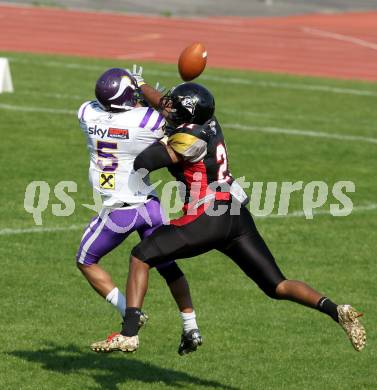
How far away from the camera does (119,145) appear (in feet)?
29.9

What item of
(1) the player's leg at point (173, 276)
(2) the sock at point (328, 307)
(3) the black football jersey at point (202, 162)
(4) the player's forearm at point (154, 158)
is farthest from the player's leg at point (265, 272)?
(4) the player's forearm at point (154, 158)

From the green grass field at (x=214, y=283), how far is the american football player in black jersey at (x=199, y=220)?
2.85 feet

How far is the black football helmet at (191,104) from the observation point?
8656 millimetres

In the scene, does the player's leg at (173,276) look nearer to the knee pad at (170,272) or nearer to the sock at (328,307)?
the knee pad at (170,272)

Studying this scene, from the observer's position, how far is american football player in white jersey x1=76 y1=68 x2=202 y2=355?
904 centimetres

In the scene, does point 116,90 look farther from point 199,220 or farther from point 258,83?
point 258,83

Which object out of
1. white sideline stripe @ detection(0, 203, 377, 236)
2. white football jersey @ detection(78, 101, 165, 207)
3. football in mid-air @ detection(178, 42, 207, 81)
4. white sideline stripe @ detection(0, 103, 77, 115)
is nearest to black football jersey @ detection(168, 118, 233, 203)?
white football jersey @ detection(78, 101, 165, 207)

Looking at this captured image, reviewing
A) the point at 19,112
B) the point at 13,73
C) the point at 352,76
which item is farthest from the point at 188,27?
the point at 19,112

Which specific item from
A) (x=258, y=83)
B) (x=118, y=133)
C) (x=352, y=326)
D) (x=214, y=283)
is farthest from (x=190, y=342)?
(x=258, y=83)

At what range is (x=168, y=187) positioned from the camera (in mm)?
15109

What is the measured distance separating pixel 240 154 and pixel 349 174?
186cm

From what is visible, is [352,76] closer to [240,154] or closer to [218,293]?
[240,154]

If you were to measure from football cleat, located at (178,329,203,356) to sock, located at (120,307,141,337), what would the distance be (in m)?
0.61

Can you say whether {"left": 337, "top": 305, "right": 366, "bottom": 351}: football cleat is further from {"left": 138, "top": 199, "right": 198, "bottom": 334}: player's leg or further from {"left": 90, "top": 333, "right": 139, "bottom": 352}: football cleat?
{"left": 90, "top": 333, "right": 139, "bottom": 352}: football cleat
